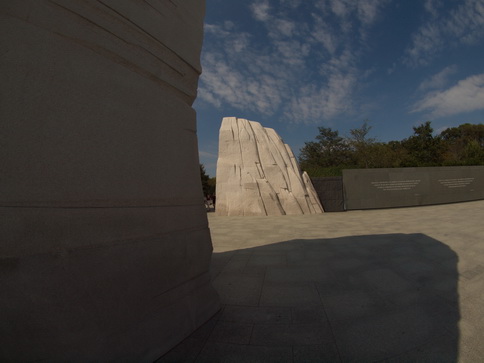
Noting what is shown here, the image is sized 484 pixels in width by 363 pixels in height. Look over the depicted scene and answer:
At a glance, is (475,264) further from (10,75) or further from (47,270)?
(10,75)

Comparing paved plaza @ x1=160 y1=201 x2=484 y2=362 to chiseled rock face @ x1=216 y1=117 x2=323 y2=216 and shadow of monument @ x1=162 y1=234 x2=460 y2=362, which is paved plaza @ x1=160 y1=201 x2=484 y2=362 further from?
chiseled rock face @ x1=216 y1=117 x2=323 y2=216

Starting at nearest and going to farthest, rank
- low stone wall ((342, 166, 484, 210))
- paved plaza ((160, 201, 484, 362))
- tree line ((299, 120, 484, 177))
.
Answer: paved plaza ((160, 201, 484, 362)), low stone wall ((342, 166, 484, 210)), tree line ((299, 120, 484, 177))

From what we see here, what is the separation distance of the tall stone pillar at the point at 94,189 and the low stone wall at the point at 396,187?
1503 cm

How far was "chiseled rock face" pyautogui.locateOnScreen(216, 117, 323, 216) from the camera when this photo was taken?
43.7 ft

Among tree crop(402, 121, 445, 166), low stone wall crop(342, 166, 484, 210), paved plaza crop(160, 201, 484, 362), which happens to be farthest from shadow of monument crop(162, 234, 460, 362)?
tree crop(402, 121, 445, 166)

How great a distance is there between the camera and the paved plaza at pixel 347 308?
1.83 m

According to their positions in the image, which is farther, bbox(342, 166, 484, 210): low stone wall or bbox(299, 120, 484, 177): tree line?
bbox(299, 120, 484, 177): tree line

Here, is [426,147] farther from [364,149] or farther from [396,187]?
[396,187]

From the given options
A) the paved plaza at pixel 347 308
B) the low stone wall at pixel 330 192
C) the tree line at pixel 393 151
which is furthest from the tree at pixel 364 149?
the paved plaza at pixel 347 308

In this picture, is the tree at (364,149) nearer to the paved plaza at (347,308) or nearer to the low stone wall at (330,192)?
the low stone wall at (330,192)

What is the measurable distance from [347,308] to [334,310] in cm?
17

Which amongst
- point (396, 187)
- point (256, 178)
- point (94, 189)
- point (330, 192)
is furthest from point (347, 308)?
point (396, 187)

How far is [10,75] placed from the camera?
143 cm

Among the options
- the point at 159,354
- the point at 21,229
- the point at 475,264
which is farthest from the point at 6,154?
the point at 475,264
